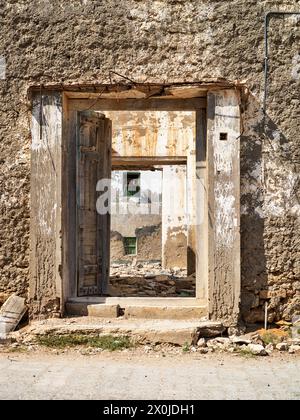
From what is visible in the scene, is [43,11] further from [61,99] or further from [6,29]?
[61,99]

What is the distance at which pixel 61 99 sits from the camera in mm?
6500

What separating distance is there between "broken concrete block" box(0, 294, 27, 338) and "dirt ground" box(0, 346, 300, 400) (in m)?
0.42

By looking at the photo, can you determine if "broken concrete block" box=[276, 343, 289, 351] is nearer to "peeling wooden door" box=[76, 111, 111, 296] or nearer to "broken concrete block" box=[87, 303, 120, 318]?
"broken concrete block" box=[87, 303, 120, 318]

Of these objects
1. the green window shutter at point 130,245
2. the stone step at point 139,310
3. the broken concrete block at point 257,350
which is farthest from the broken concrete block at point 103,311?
the green window shutter at point 130,245

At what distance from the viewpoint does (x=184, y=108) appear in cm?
675

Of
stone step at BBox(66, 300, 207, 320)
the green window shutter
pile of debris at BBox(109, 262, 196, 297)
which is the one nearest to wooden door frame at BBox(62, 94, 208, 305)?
stone step at BBox(66, 300, 207, 320)

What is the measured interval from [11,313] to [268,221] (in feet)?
9.10

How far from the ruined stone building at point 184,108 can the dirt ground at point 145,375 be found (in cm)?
80

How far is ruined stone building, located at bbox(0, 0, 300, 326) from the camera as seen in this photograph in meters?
6.38

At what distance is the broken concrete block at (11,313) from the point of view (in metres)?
6.31

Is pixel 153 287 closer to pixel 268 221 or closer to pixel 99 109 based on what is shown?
pixel 268 221

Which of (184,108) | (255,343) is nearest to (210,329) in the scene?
(255,343)

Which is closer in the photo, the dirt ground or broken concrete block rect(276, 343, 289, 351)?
the dirt ground

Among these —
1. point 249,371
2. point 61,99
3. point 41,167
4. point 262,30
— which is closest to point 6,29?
point 61,99
